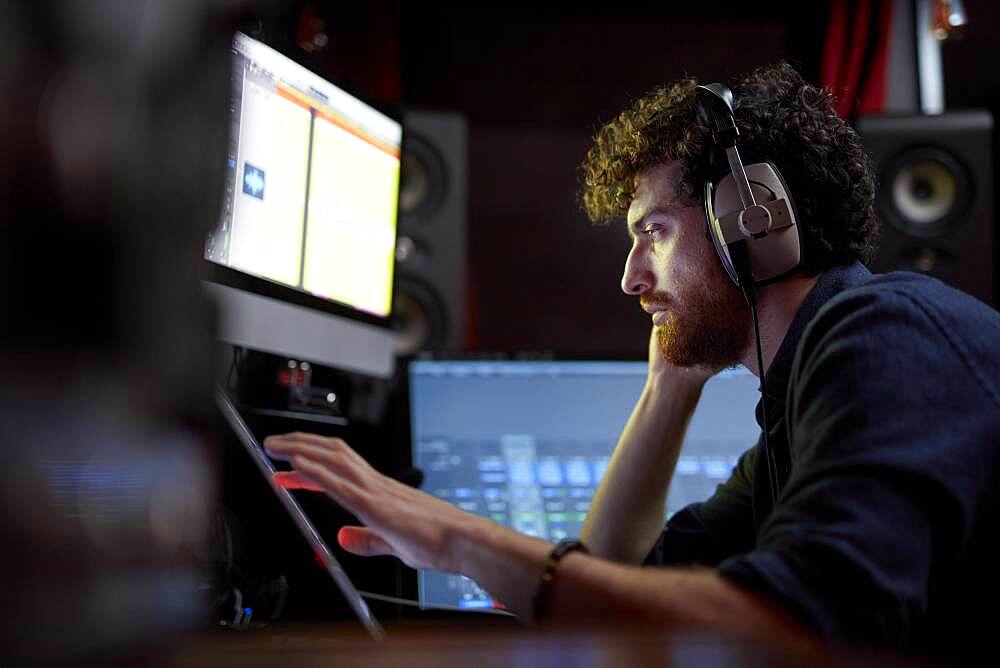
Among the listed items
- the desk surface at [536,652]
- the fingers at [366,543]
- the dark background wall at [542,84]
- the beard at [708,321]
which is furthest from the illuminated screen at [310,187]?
the dark background wall at [542,84]

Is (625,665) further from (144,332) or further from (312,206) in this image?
(312,206)

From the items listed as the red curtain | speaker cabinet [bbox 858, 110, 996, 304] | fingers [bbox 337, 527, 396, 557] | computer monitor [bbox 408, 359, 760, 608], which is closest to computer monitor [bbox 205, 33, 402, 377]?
computer monitor [bbox 408, 359, 760, 608]

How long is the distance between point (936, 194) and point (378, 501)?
1.89 metres

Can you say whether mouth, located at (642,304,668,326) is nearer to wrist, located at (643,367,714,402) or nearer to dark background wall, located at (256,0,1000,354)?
wrist, located at (643,367,714,402)

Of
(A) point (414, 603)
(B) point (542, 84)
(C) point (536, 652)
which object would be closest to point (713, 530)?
(A) point (414, 603)

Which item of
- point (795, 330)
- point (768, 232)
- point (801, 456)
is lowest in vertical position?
point (801, 456)

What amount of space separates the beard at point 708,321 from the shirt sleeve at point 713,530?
142 millimetres

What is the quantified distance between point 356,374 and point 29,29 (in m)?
1.32

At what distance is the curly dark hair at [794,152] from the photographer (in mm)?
1124

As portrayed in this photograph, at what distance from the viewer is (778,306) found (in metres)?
1.13

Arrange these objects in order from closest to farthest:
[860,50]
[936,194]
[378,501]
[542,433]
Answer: [378,501]
[542,433]
[936,194]
[860,50]

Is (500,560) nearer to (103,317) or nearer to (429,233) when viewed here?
(103,317)

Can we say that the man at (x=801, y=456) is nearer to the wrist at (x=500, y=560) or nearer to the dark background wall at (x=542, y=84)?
the wrist at (x=500, y=560)

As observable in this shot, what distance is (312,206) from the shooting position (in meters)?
1.28
